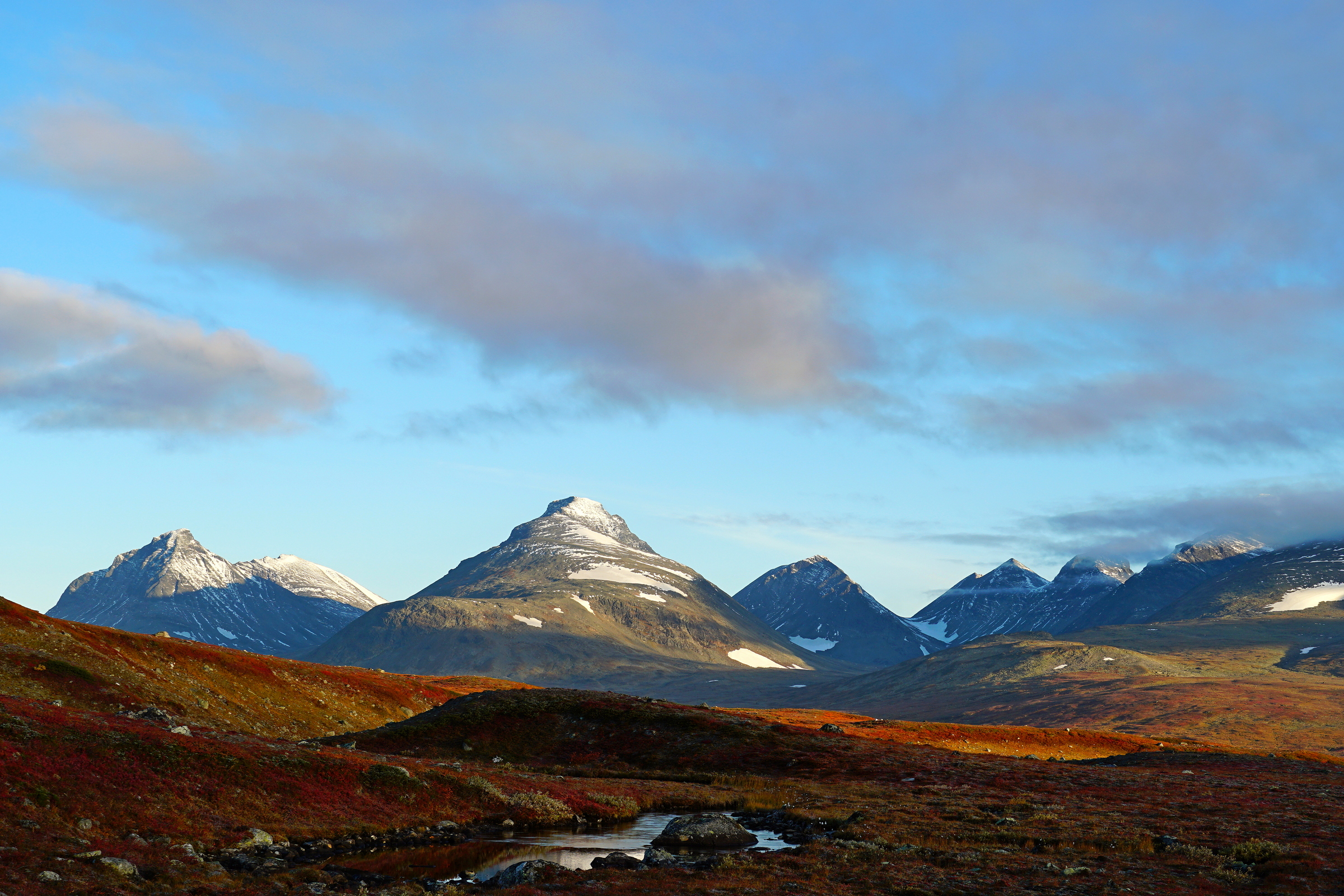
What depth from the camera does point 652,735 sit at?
78062 mm

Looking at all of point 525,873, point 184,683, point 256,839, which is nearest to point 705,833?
point 525,873

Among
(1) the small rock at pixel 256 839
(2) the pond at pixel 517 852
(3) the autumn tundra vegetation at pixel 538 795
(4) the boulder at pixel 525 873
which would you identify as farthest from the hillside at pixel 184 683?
(4) the boulder at pixel 525 873

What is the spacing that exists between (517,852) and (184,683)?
4964 centimetres

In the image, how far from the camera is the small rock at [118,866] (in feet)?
96.1

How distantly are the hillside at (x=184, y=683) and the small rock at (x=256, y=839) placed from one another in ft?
85.8

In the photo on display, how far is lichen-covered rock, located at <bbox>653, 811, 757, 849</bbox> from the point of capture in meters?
41.9

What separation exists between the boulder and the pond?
4.41ft

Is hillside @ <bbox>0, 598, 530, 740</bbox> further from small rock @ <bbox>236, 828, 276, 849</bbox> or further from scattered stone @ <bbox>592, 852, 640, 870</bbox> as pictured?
scattered stone @ <bbox>592, 852, 640, 870</bbox>

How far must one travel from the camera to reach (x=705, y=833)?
140 feet

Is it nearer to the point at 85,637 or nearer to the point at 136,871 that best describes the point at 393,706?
the point at 85,637

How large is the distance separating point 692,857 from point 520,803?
1320cm

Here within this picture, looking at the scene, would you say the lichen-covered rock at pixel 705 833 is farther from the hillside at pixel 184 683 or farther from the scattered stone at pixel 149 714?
the hillside at pixel 184 683

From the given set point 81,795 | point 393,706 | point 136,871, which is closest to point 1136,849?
point 136,871

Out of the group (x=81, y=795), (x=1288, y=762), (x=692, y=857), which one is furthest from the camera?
(x=1288, y=762)
